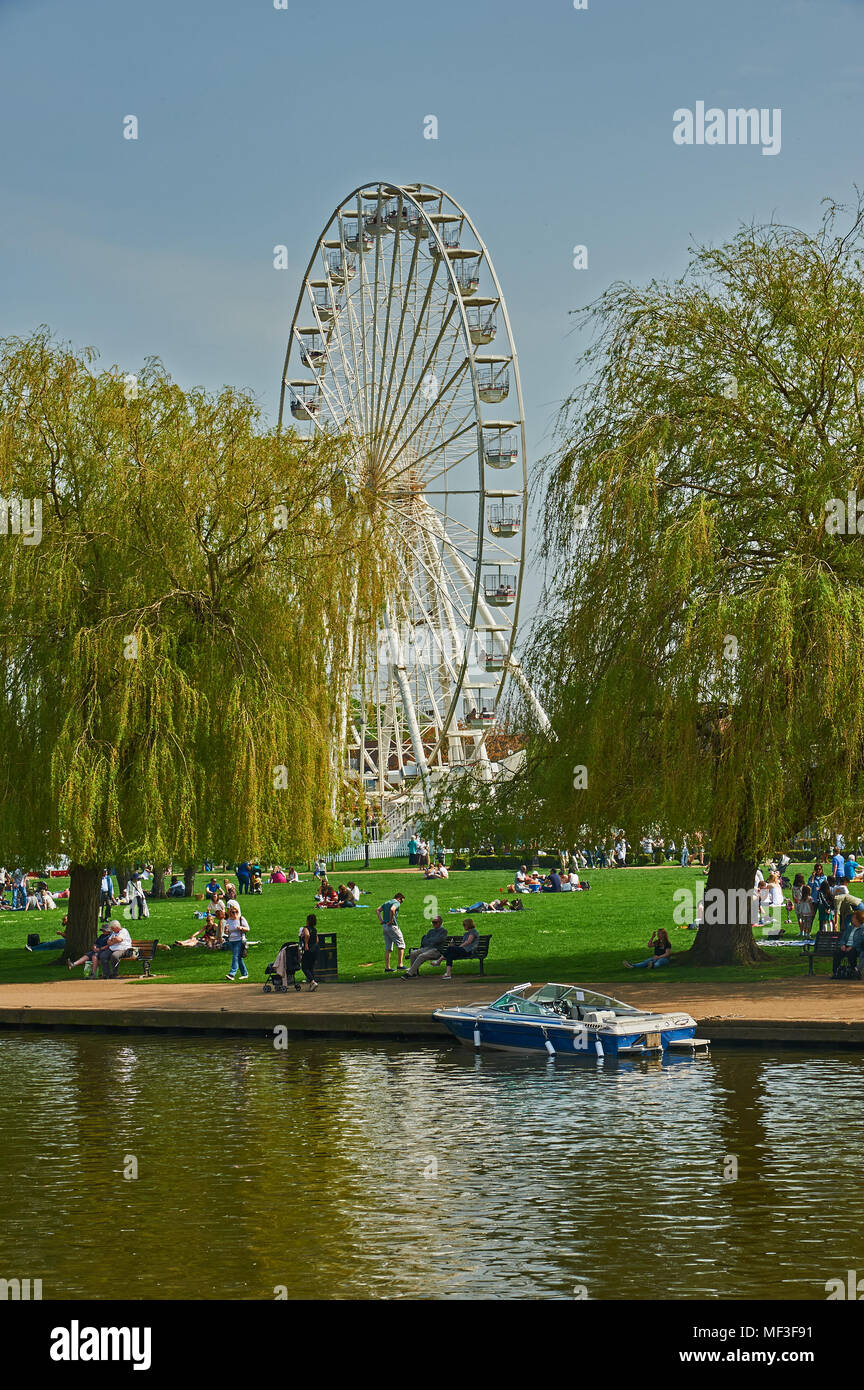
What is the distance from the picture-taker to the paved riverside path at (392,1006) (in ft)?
74.0

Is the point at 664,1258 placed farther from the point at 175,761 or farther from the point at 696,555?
the point at 175,761

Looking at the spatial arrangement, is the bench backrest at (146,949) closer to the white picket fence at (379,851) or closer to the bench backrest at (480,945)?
the bench backrest at (480,945)

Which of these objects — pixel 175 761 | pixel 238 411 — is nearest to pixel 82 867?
pixel 175 761

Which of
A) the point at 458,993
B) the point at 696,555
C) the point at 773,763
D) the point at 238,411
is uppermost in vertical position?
the point at 238,411

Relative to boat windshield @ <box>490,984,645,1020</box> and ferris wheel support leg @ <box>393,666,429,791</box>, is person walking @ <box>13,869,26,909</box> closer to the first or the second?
ferris wheel support leg @ <box>393,666,429,791</box>

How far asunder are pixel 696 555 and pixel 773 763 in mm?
3565

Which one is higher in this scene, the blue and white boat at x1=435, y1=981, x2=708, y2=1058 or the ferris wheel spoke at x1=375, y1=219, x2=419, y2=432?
the ferris wheel spoke at x1=375, y1=219, x2=419, y2=432

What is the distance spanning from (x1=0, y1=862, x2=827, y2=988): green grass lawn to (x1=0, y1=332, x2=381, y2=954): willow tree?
270 cm

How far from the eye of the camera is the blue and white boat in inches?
863

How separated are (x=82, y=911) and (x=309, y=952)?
7338 mm

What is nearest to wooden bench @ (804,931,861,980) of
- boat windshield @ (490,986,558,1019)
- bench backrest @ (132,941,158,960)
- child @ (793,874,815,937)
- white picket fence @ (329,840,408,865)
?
child @ (793,874,815,937)

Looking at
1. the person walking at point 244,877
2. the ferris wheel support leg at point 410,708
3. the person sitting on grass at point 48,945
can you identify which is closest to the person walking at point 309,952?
the person sitting on grass at point 48,945

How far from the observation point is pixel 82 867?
34.8 meters
